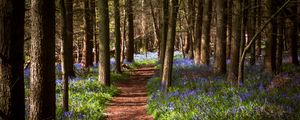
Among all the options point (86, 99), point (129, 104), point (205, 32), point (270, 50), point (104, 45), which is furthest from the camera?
point (205, 32)

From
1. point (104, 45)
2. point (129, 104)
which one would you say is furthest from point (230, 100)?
point (104, 45)

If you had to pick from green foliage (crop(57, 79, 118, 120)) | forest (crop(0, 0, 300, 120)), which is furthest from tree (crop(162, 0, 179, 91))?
green foliage (crop(57, 79, 118, 120))

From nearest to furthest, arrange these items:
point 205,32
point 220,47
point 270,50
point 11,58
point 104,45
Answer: point 11,58, point 270,50, point 220,47, point 104,45, point 205,32

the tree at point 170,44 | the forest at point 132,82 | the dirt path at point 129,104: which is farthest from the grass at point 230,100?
the dirt path at point 129,104

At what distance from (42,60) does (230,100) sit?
18.5 feet

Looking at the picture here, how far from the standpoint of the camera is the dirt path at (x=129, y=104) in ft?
42.4

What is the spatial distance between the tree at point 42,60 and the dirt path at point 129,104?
514 centimetres

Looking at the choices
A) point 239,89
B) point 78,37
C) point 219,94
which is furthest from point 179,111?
point 78,37

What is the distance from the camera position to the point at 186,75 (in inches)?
714

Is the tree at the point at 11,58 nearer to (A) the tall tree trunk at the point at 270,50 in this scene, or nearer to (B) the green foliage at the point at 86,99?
(B) the green foliage at the point at 86,99

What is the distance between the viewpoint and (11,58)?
5.12 m

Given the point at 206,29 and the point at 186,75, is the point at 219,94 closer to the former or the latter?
the point at 186,75

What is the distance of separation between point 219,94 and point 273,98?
2109 millimetres

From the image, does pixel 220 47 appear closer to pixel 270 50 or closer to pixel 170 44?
pixel 270 50
